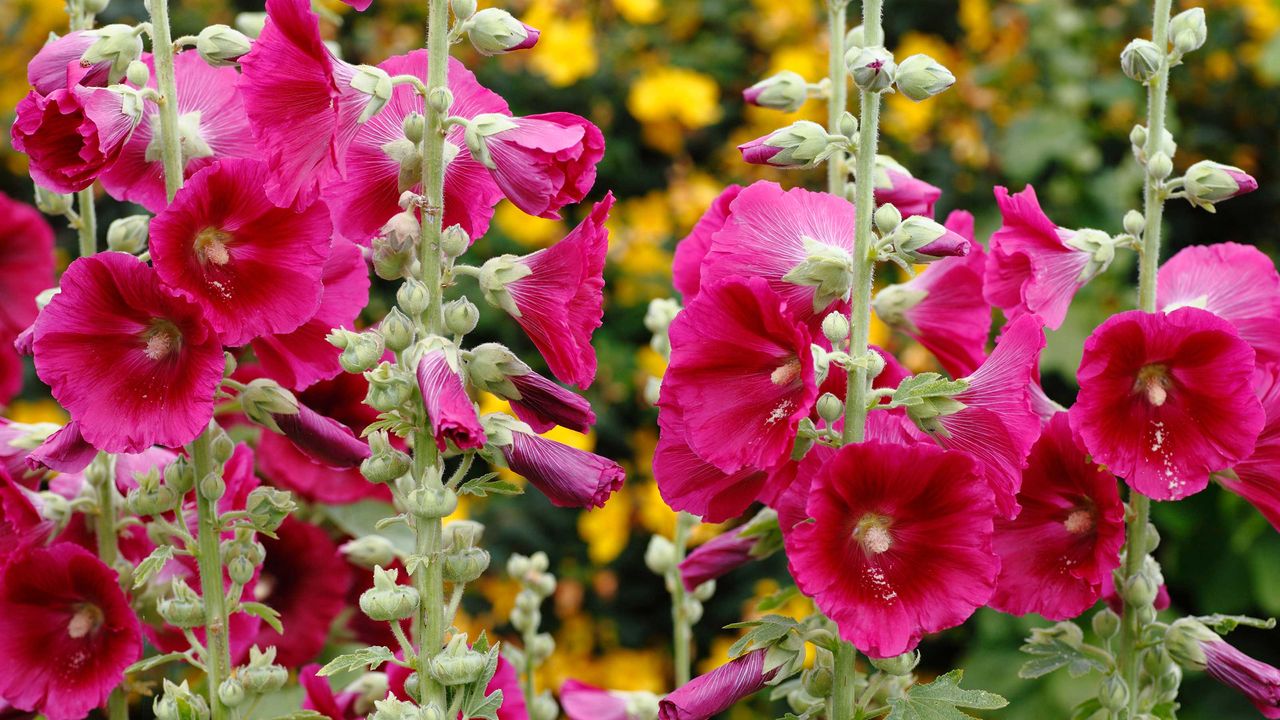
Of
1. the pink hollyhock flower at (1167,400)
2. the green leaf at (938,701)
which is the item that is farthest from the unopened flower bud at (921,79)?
the green leaf at (938,701)

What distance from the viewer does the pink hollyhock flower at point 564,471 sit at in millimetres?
1064

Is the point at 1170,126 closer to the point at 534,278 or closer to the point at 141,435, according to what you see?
the point at 534,278

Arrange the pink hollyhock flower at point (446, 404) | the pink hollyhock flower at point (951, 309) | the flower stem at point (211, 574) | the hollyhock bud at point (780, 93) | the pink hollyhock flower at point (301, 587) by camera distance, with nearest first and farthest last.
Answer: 1. the pink hollyhock flower at point (446, 404)
2. the flower stem at point (211, 574)
3. the pink hollyhock flower at point (951, 309)
4. the hollyhock bud at point (780, 93)
5. the pink hollyhock flower at point (301, 587)

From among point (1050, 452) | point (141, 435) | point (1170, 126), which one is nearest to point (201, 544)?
point (141, 435)

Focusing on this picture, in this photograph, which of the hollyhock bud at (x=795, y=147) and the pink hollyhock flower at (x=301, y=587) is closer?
the hollyhock bud at (x=795, y=147)

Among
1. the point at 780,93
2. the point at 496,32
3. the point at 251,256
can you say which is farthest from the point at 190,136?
the point at 780,93

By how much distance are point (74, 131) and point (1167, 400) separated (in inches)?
36.3

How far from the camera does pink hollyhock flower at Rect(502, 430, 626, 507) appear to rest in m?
1.06

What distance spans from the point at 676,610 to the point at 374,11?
2.48 m

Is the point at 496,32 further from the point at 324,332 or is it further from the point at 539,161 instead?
the point at 324,332

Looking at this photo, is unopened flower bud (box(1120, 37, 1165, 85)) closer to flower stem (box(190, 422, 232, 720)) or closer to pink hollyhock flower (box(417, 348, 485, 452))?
pink hollyhock flower (box(417, 348, 485, 452))

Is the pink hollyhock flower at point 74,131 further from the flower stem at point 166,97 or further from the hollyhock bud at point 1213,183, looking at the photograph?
the hollyhock bud at point 1213,183

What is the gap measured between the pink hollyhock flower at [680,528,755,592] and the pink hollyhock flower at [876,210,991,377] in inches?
9.9

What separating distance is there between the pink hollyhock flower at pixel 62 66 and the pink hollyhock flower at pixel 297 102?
0.56 ft
